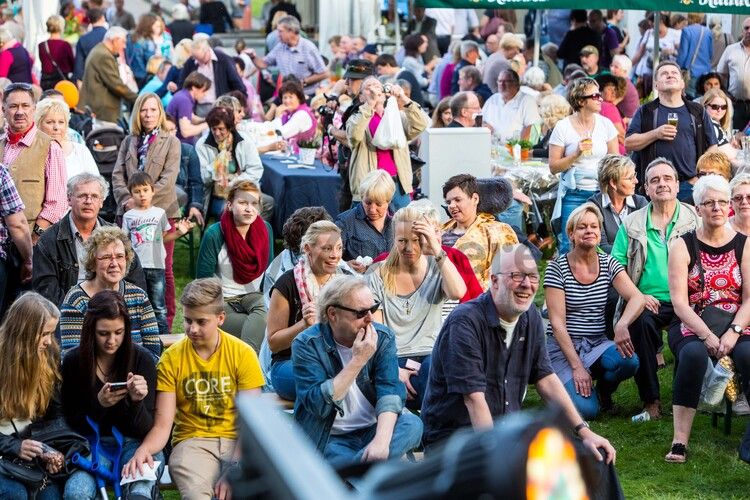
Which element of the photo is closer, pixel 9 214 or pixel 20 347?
pixel 20 347

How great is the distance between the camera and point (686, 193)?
9.69 metres

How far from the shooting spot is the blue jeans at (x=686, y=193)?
9648 millimetres

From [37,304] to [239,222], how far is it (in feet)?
9.63

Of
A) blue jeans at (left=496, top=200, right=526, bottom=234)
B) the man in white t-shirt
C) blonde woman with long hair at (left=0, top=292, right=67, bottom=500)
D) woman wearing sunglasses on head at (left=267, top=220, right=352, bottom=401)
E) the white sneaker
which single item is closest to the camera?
blonde woman with long hair at (left=0, top=292, right=67, bottom=500)

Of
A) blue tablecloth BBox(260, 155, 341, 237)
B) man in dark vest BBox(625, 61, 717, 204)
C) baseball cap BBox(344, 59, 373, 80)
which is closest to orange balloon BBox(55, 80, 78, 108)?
blue tablecloth BBox(260, 155, 341, 237)

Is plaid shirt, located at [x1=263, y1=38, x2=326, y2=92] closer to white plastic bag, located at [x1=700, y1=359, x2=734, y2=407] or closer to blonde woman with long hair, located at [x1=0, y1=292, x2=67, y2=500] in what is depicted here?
white plastic bag, located at [x1=700, y1=359, x2=734, y2=407]

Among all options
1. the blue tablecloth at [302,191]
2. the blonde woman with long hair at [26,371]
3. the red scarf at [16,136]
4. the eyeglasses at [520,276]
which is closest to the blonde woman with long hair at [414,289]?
the eyeglasses at [520,276]

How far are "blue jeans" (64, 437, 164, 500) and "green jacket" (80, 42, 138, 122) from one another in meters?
9.45

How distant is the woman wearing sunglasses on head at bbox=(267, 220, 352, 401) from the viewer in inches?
259

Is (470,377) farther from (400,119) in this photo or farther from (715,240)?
(400,119)

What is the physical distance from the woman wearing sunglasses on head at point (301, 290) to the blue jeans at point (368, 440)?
40.9 inches

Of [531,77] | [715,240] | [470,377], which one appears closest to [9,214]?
[470,377]

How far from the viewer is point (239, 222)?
27.9 ft

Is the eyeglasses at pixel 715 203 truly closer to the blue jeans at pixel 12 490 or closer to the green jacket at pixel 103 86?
the blue jeans at pixel 12 490
